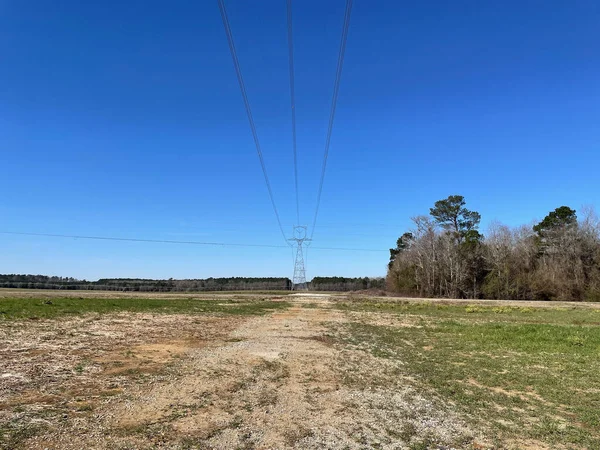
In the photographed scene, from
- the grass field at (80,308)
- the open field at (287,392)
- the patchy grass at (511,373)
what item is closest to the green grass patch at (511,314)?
the patchy grass at (511,373)

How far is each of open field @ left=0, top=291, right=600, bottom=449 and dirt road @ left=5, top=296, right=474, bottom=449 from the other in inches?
1.2

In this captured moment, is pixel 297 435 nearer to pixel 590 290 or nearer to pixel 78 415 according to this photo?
pixel 78 415

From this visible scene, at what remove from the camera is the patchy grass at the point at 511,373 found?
6.44 meters

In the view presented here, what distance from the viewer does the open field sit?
5629 mm

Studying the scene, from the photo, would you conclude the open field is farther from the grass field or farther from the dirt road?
the grass field

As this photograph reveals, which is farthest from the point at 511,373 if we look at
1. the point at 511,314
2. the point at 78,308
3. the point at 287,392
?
the point at 78,308

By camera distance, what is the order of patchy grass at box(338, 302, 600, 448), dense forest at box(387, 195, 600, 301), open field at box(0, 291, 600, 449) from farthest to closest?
dense forest at box(387, 195, 600, 301) → patchy grass at box(338, 302, 600, 448) → open field at box(0, 291, 600, 449)

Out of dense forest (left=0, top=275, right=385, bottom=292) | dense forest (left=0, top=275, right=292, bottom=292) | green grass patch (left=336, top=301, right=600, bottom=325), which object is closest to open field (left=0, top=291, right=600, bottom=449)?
green grass patch (left=336, top=301, right=600, bottom=325)

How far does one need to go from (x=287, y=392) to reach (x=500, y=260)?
7268cm

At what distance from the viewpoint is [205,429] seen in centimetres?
580

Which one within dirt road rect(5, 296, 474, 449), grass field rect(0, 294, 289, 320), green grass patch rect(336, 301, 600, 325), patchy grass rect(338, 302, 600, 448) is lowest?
green grass patch rect(336, 301, 600, 325)

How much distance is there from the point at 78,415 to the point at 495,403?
24.8 feet

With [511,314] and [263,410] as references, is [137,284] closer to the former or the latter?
[511,314]

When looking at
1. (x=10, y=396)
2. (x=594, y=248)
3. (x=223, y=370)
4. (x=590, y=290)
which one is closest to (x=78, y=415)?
(x=10, y=396)
